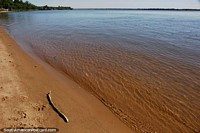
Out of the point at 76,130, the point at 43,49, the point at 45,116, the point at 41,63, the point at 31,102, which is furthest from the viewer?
the point at 43,49

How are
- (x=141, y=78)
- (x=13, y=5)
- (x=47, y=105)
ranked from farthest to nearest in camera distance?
(x=13, y=5) < (x=141, y=78) < (x=47, y=105)

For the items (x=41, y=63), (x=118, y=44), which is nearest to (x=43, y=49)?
(x=41, y=63)

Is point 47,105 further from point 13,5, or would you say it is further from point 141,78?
point 13,5

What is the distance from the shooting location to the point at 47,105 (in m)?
6.81

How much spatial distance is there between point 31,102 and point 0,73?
334cm

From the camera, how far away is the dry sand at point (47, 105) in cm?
586

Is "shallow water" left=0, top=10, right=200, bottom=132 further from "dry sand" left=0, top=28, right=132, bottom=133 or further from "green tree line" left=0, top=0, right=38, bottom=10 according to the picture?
"green tree line" left=0, top=0, right=38, bottom=10

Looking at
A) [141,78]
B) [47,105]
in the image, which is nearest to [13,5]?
[141,78]

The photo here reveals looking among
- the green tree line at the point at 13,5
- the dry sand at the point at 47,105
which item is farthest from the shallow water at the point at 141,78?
the green tree line at the point at 13,5

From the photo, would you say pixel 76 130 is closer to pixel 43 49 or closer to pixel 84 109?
pixel 84 109

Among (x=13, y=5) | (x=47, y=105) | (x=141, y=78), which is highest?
(x=13, y=5)

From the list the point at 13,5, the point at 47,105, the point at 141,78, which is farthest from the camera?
the point at 13,5

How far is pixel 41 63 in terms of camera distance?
40.8 feet

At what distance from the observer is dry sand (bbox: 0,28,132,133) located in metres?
5.86
